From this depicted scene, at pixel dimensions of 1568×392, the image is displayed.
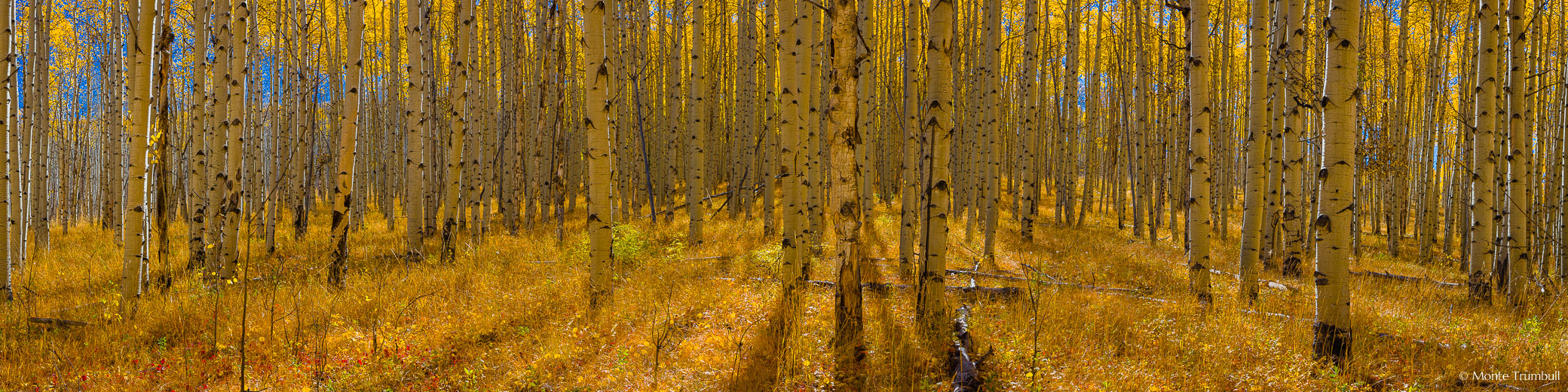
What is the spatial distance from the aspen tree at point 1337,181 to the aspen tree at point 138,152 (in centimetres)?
702

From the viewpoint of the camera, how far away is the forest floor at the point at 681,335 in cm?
332

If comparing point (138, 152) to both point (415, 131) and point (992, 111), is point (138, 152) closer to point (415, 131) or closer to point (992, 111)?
point (415, 131)

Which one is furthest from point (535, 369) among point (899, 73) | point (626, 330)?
point (899, 73)

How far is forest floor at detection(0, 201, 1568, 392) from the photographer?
3.32 meters

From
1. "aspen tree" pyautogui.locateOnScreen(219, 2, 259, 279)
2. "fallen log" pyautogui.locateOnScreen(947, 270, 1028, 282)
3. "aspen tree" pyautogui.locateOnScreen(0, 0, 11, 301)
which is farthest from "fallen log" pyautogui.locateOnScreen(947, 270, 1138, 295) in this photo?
"aspen tree" pyautogui.locateOnScreen(0, 0, 11, 301)

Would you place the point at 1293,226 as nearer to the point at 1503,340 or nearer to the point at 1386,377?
the point at 1503,340

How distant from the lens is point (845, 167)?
380 centimetres

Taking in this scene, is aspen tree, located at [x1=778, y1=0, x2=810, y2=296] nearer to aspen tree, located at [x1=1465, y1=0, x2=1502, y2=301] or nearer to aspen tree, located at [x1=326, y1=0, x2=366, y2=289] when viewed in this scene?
aspen tree, located at [x1=326, y1=0, x2=366, y2=289]

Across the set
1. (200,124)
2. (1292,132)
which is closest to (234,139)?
(200,124)

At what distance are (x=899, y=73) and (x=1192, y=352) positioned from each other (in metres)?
14.2

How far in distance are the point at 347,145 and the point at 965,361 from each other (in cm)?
→ 542

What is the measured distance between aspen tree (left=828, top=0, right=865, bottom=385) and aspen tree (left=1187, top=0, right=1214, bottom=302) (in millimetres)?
2572

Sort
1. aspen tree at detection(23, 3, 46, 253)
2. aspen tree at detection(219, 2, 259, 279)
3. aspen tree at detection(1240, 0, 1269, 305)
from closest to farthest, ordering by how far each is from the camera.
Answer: aspen tree at detection(1240, 0, 1269, 305) → aspen tree at detection(219, 2, 259, 279) → aspen tree at detection(23, 3, 46, 253)

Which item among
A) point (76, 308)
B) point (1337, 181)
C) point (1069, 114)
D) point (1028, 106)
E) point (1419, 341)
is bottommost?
point (76, 308)
